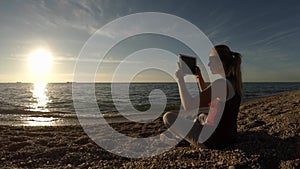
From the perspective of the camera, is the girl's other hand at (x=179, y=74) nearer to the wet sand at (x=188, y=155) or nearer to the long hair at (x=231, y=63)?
the long hair at (x=231, y=63)

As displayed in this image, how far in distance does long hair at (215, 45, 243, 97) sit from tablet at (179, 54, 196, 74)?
479 mm

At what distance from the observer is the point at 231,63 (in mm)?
3896

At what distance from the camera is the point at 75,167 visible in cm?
409

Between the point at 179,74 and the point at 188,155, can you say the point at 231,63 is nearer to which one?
the point at 179,74

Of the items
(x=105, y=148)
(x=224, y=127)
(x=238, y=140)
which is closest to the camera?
(x=224, y=127)

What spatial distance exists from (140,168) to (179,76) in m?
1.70

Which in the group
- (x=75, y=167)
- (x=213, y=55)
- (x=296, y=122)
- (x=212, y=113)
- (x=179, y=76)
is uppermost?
(x=213, y=55)

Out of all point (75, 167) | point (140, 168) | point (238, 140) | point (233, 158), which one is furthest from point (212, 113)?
point (75, 167)

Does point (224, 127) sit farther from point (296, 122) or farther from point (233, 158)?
point (296, 122)

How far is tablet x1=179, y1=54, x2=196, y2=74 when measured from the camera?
13.2ft

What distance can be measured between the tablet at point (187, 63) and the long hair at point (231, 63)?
18.9 inches

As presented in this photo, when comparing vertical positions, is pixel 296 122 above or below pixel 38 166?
above

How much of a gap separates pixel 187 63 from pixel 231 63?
28.5 inches

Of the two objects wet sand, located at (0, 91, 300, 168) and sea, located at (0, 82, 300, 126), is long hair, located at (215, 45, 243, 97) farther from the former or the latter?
sea, located at (0, 82, 300, 126)
